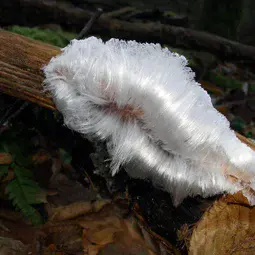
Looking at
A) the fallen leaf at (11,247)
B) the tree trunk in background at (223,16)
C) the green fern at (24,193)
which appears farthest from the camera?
the tree trunk in background at (223,16)

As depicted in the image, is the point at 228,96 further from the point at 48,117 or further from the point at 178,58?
the point at 178,58

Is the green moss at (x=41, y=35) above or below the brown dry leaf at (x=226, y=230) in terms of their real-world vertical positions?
below

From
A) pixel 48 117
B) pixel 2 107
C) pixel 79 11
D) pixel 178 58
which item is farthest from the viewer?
pixel 79 11

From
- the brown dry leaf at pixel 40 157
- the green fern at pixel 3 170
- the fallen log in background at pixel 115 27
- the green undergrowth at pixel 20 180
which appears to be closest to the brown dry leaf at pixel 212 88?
the fallen log in background at pixel 115 27

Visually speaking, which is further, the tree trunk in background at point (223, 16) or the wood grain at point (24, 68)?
the tree trunk in background at point (223, 16)

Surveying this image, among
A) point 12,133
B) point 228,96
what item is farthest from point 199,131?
point 228,96

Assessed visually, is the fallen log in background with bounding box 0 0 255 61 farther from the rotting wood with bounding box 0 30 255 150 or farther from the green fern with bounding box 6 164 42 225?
the rotting wood with bounding box 0 30 255 150

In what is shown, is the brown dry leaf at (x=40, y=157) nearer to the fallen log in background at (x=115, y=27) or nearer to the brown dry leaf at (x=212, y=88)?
the fallen log in background at (x=115, y=27)

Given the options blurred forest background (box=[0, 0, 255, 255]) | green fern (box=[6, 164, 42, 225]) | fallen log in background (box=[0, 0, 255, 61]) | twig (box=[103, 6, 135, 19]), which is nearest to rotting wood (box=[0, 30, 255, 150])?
blurred forest background (box=[0, 0, 255, 255])
